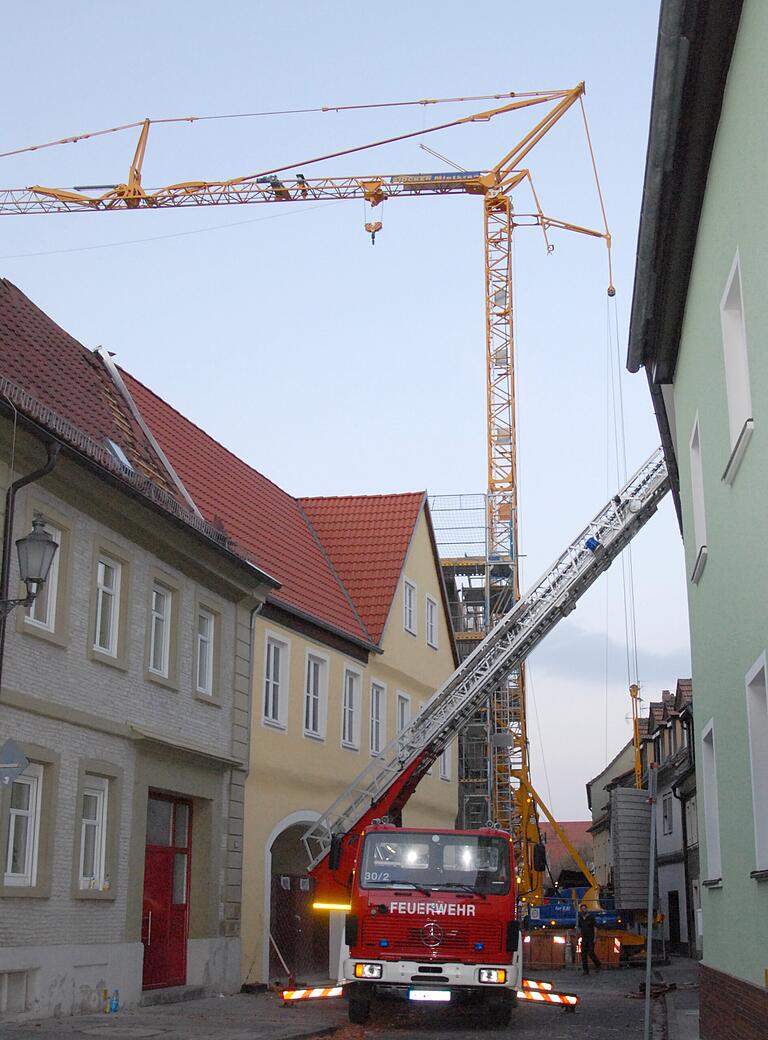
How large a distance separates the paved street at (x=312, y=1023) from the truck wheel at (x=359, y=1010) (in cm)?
11

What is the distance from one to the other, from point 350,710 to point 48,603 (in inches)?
472

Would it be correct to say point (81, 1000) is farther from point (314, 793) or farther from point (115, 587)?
point (314, 793)

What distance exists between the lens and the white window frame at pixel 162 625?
61.4ft

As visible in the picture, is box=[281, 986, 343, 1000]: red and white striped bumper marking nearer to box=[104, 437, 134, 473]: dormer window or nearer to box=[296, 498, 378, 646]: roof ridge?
box=[104, 437, 134, 473]: dormer window

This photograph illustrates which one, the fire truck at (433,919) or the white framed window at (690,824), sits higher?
the white framed window at (690,824)

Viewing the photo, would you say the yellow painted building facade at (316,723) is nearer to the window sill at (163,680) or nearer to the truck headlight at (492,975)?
the window sill at (163,680)

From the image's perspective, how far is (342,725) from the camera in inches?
1039

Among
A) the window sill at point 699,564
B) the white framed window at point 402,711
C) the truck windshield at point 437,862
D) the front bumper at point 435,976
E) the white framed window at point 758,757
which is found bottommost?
the front bumper at point 435,976

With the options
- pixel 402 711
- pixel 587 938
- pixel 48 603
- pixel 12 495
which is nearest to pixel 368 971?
pixel 48 603

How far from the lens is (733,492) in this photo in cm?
1043

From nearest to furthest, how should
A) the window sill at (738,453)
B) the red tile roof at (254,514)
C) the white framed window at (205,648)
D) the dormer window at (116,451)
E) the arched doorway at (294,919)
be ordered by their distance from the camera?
the window sill at (738,453)
the dormer window at (116,451)
the white framed window at (205,648)
the arched doorway at (294,919)
the red tile roof at (254,514)

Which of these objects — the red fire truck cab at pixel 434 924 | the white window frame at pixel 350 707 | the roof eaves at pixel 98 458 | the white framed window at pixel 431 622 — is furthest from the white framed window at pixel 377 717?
the red fire truck cab at pixel 434 924

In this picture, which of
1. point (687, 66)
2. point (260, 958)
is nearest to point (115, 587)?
point (260, 958)

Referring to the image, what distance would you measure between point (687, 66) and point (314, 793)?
1730 cm
